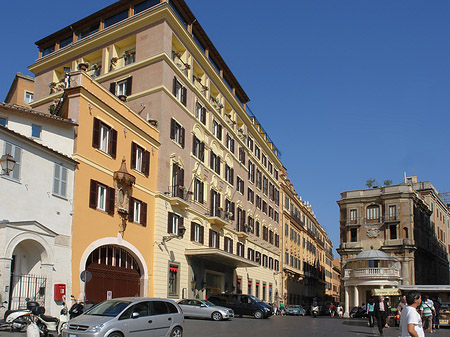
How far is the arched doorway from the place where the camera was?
2490 centimetres

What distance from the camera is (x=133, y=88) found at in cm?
3403

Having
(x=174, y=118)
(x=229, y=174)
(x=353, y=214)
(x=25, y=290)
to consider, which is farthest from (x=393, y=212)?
(x=25, y=290)

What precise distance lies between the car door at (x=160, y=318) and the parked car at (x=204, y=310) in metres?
12.8

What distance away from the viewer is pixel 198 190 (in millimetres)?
37281

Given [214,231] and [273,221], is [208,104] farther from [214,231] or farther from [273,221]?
[273,221]

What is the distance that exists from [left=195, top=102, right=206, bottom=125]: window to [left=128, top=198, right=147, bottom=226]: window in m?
10.7

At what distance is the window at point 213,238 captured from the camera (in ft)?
128

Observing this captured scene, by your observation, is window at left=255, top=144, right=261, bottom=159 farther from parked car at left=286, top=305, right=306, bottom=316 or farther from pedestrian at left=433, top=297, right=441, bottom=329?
pedestrian at left=433, top=297, right=441, bottom=329

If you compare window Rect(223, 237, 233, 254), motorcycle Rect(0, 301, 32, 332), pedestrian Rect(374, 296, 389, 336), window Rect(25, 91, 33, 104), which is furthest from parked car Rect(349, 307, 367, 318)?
motorcycle Rect(0, 301, 32, 332)

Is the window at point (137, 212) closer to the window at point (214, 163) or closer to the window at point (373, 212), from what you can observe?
→ the window at point (214, 163)

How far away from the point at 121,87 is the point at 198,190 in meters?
9.12

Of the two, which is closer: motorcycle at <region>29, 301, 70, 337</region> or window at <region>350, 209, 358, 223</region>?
motorcycle at <region>29, 301, 70, 337</region>

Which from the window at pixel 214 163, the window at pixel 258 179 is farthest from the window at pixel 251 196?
the window at pixel 214 163

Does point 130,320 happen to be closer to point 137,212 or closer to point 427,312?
point 137,212
